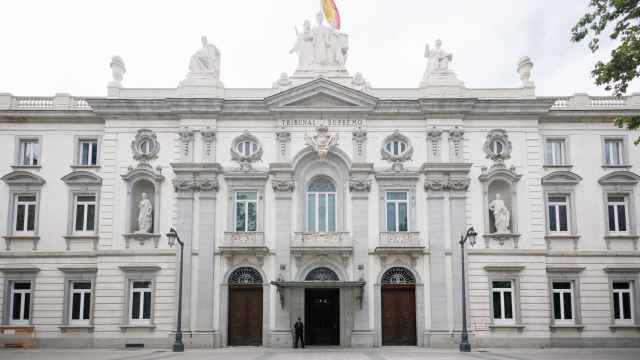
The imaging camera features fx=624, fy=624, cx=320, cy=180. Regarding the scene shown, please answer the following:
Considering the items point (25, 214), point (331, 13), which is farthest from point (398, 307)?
point (25, 214)

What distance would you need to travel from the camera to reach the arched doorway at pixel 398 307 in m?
32.8

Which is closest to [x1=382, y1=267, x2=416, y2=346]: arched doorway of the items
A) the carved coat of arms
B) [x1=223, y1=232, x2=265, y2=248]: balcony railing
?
[x1=223, y1=232, x2=265, y2=248]: balcony railing

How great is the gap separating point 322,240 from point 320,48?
10953mm

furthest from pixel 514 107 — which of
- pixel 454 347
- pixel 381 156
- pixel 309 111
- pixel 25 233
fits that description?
pixel 25 233

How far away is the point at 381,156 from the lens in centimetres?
3409

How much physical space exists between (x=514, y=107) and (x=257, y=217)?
50.3ft

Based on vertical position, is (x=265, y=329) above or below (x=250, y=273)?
below

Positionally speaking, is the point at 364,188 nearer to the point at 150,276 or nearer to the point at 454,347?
the point at 454,347

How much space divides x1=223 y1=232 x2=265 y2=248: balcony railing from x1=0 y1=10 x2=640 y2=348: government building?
0.39ft

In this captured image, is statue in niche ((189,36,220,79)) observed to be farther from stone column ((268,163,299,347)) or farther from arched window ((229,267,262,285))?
arched window ((229,267,262,285))

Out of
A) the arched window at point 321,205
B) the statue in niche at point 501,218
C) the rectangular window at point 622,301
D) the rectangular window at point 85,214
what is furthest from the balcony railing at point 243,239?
the rectangular window at point 622,301

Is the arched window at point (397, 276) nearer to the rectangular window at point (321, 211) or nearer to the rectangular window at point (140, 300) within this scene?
the rectangular window at point (321, 211)

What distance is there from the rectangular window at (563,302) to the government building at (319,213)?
9 cm

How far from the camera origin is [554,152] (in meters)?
35.2
